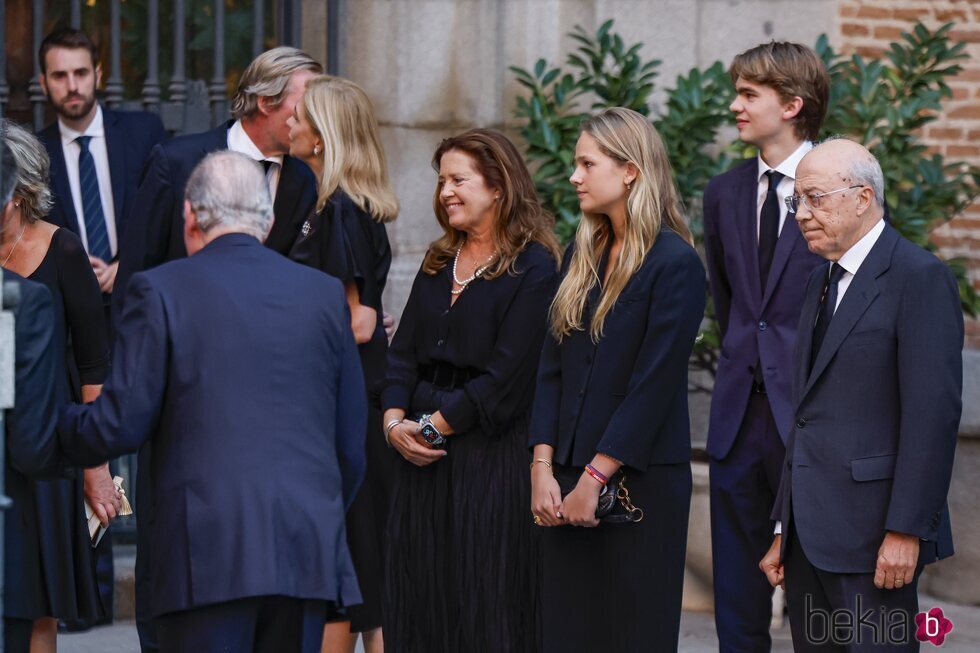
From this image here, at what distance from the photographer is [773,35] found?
7652 millimetres

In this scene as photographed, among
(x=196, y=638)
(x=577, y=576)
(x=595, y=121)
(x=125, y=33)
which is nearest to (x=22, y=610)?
→ (x=196, y=638)

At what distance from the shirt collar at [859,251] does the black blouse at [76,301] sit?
201cm

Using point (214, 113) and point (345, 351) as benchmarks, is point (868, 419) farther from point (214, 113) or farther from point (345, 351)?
point (214, 113)

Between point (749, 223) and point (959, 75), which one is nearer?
point (749, 223)

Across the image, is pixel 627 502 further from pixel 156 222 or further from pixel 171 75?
pixel 171 75

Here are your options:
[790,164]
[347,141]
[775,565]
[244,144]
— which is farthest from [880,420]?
[244,144]

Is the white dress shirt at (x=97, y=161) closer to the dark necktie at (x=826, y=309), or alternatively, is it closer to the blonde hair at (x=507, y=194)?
the blonde hair at (x=507, y=194)

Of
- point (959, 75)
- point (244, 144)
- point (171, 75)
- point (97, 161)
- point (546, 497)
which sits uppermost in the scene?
point (959, 75)

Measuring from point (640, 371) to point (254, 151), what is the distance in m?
1.49

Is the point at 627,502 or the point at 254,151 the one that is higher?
the point at 254,151

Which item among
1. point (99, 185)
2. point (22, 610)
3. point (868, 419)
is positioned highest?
point (99, 185)

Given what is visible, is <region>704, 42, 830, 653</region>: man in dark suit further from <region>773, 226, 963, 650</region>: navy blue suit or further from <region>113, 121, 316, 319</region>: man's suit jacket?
<region>113, 121, 316, 319</region>: man's suit jacket

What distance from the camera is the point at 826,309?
4164mm

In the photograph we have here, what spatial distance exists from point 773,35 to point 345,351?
4.38m
